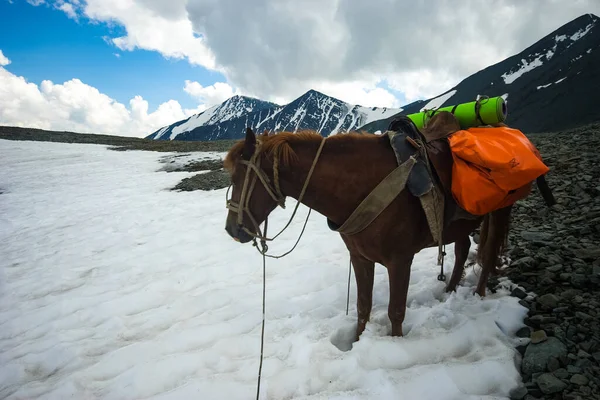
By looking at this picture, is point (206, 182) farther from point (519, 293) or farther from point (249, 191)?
point (519, 293)

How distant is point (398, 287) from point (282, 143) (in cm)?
190

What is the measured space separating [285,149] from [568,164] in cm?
759

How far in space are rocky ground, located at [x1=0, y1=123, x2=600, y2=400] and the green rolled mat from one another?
2.03 m

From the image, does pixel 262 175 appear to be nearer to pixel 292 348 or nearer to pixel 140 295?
pixel 292 348

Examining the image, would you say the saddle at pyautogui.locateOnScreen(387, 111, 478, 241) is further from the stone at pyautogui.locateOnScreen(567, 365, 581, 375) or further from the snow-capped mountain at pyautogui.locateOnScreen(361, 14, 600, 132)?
the snow-capped mountain at pyautogui.locateOnScreen(361, 14, 600, 132)

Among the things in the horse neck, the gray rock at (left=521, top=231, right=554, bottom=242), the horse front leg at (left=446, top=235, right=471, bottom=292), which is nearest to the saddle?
the horse neck

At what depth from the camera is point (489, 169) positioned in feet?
9.45

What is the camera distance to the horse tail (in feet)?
12.0

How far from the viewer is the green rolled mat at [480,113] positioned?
3.44m

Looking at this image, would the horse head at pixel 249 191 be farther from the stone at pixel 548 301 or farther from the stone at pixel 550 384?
the stone at pixel 548 301

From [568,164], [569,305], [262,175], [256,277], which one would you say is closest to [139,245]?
[256,277]

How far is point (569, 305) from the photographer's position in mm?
3139

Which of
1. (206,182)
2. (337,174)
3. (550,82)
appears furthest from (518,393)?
(550,82)

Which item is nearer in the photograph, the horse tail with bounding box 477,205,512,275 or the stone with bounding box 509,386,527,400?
the stone with bounding box 509,386,527,400
